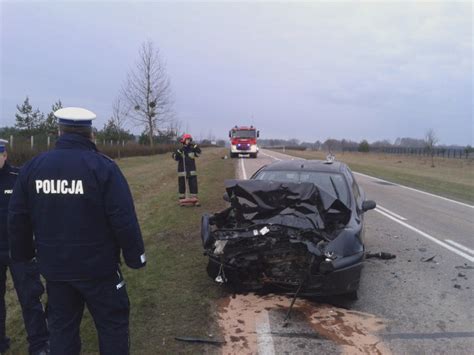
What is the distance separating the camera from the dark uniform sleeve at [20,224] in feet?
9.25

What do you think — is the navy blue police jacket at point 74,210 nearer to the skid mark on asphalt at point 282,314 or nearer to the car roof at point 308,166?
the skid mark on asphalt at point 282,314

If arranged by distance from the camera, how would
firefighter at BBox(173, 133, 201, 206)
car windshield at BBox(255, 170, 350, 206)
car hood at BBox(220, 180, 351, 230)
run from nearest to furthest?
car hood at BBox(220, 180, 351, 230), car windshield at BBox(255, 170, 350, 206), firefighter at BBox(173, 133, 201, 206)

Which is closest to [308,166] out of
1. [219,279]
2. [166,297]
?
[219,279]

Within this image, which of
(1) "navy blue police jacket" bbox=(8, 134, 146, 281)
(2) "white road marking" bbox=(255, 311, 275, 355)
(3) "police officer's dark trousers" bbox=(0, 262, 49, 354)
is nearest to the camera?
(1) "navy blue police jacket" bbox=(8, 134, 146, 281)

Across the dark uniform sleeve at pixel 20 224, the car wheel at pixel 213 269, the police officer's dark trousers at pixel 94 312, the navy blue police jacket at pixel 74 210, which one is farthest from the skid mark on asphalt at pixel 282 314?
the dark uniform sleeve at pixel 20 224

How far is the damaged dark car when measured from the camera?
4.77m

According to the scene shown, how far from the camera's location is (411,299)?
526 centimetres

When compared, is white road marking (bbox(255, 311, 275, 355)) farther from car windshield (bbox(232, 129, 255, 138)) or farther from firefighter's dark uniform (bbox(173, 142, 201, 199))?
car windshield (bbox(232, 129, 255, 138))

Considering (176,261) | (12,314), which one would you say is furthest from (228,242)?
(12,314)

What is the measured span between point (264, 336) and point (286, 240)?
109 centimetres

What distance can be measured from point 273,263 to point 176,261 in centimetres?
199

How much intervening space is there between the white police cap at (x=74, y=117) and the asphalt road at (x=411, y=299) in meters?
2.47

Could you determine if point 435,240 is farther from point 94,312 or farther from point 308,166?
point 94,312

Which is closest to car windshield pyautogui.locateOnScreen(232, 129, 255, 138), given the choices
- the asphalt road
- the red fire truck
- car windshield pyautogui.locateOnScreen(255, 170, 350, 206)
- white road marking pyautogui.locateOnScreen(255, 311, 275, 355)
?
the red fire truck
